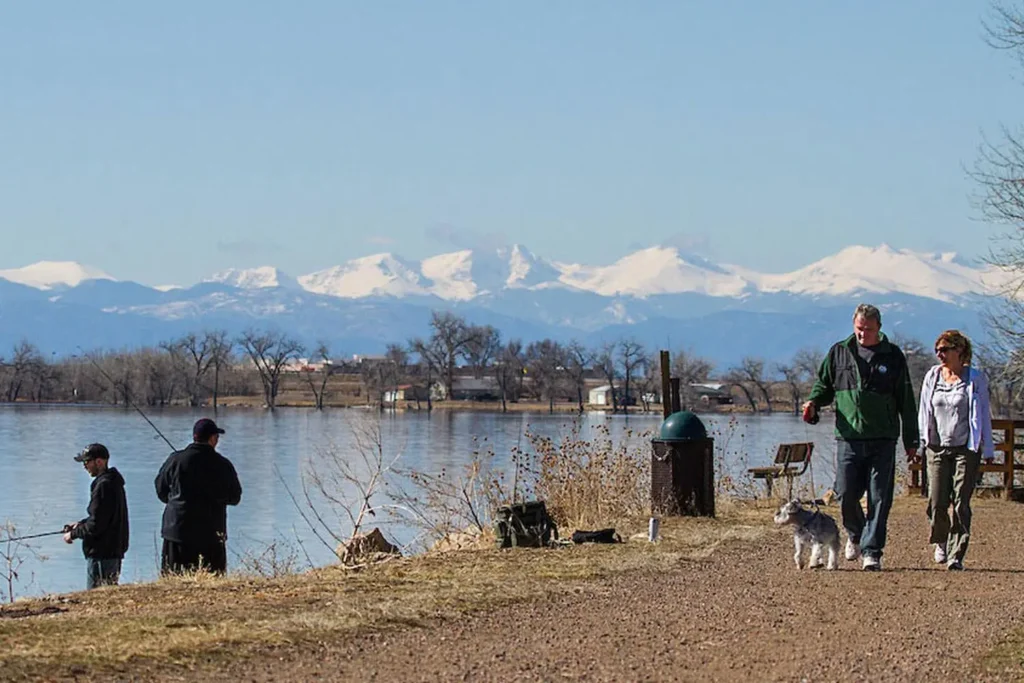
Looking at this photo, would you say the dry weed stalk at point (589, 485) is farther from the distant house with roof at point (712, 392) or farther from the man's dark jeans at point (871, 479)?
Result: the distant house with roof at point (712, 392)

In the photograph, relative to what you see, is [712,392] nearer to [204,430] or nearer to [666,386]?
[666,386]

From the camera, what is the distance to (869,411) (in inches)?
410

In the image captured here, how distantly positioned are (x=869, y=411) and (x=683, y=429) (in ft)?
17.6

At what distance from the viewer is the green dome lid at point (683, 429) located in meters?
15.7

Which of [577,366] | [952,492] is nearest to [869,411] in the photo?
[952,492]

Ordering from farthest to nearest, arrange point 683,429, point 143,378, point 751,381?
point 751,381 < point 143,378 < point 683,429

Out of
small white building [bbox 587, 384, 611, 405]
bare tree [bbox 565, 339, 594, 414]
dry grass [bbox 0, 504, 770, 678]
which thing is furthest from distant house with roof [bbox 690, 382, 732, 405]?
dry grass [bbox 0, 504, 770, 678]

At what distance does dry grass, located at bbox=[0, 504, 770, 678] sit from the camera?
7137 mm

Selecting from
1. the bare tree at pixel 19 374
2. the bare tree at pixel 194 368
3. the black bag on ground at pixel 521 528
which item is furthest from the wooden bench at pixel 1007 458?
the bare tree at pixel 194 368

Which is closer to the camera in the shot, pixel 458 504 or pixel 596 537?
pixel 596 537

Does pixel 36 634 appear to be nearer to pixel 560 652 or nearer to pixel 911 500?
pixel 560 652

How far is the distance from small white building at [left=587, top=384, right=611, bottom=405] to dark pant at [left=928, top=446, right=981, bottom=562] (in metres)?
106

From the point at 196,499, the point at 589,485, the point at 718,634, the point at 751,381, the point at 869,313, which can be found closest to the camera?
the point at 718,634

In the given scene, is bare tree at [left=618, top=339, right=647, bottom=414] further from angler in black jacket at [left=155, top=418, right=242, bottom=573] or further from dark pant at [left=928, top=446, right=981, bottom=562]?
dark pant at [left=928, top=446, right=981, bottom=562]
